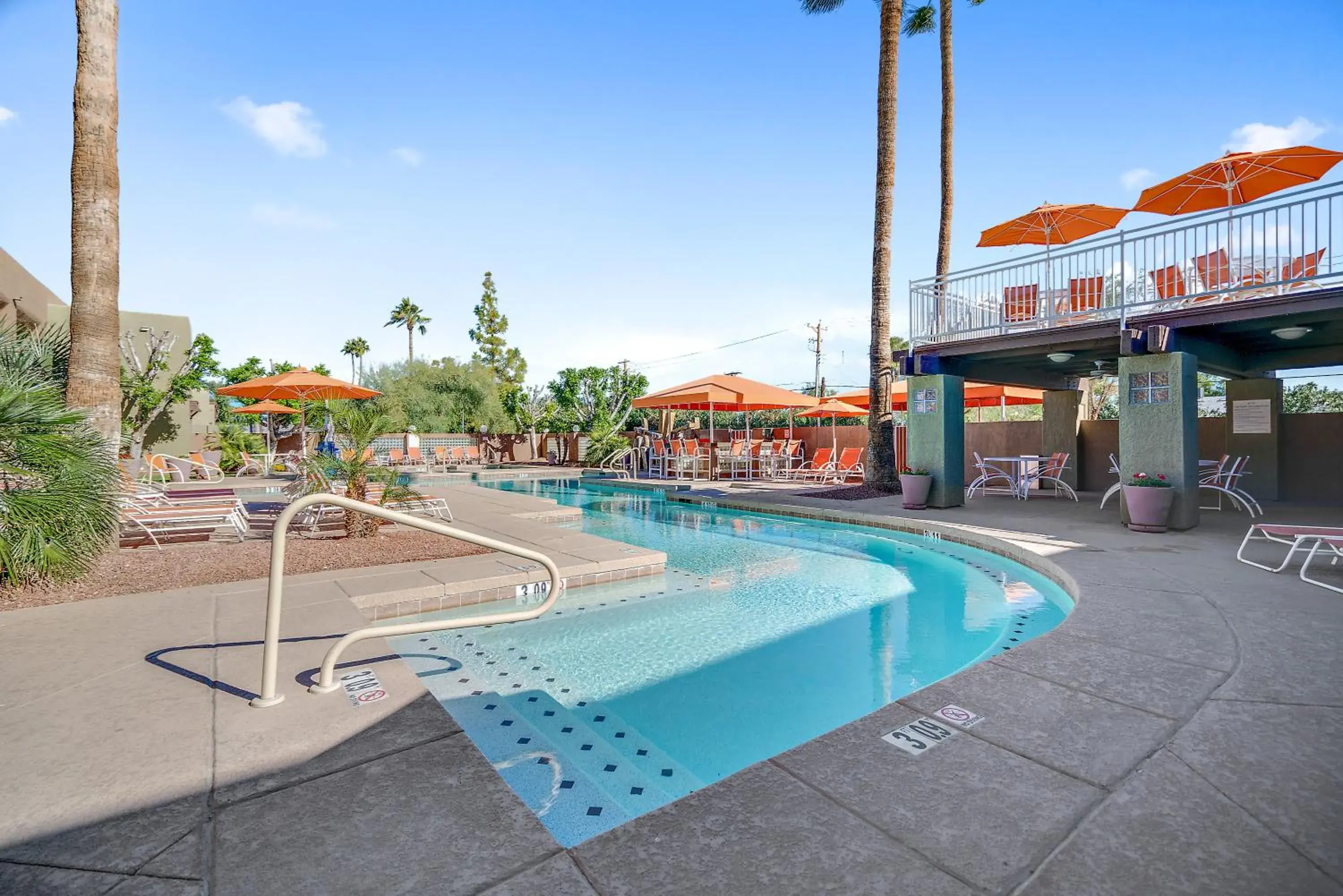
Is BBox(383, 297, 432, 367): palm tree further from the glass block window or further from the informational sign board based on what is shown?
the glass block window

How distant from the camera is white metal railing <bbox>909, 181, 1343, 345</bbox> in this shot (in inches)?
286

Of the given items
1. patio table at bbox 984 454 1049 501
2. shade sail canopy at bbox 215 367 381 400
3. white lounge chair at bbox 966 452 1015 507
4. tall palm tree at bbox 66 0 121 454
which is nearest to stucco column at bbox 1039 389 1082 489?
patio table at bbox 984 454 1049 501

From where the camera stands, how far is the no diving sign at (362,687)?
282cm

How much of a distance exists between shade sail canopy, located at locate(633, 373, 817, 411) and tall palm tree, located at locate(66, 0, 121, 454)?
1065cm

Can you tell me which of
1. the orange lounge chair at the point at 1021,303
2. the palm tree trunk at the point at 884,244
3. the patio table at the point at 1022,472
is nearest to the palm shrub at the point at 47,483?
the orange lounge chair at the point at 1021,303

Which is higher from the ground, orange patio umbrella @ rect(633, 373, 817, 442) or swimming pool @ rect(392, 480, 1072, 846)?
orange patio umbrella @ rect(633, 373, 817, 442)

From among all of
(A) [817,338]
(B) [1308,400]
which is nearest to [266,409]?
(B) [1308,400]

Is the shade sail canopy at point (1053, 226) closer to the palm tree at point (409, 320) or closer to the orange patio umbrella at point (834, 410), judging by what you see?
the orange patio umbrella at point (834, 410)

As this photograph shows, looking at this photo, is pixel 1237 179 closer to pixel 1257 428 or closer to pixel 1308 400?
pixel 1257 428

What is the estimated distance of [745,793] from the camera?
2.13 metres

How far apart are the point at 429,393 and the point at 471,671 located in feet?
96.8

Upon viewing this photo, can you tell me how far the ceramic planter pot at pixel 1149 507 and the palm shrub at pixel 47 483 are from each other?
34.0 ft

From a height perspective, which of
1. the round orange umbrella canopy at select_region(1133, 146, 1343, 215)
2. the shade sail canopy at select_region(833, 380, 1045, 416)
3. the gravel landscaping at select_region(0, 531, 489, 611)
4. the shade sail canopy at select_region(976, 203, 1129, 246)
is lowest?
the gravel landscaping at select_region(0, 531, 489, 611)

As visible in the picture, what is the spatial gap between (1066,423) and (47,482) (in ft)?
50.3
